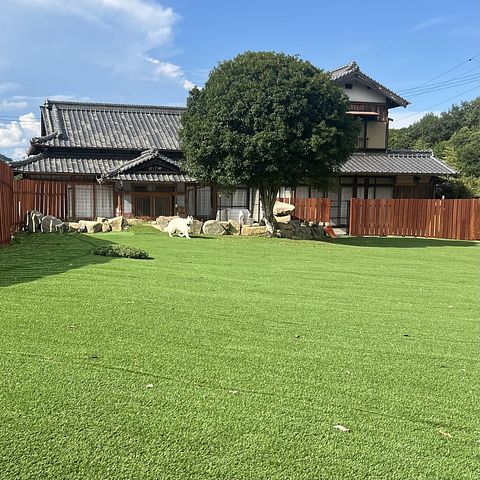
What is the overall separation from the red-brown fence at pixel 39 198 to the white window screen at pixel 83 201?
871mm

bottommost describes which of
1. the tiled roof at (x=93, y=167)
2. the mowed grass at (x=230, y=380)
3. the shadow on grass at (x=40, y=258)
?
the mowed grass at (x=230, y=380)

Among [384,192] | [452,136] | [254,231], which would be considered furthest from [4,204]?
[452,136]

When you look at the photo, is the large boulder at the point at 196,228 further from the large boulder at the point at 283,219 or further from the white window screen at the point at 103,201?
the white window screen at the point at 103,201

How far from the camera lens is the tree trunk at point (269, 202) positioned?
1884 centimetres

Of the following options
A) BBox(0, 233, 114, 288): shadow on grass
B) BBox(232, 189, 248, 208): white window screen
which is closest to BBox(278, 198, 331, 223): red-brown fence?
BBox(232, 189, 248, 208): white window screen

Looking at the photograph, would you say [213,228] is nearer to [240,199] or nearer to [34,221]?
[34,221]

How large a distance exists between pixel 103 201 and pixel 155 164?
130 inches

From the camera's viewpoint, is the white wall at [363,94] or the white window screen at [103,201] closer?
the white window screen at [103,201]

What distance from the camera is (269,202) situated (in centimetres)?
1886

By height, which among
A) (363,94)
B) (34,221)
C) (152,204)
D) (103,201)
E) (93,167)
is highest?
(363,94)

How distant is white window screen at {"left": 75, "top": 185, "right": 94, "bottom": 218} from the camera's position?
24.5 meters

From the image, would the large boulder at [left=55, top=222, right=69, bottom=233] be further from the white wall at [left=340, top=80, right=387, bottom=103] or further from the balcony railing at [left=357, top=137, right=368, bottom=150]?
the white wall at [left=340, top=80, right=387, bottom=103]

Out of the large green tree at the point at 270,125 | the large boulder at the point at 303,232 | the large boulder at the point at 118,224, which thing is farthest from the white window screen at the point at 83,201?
the large boulder at the point at 303,232

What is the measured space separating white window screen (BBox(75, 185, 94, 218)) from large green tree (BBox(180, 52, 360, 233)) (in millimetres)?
8456
